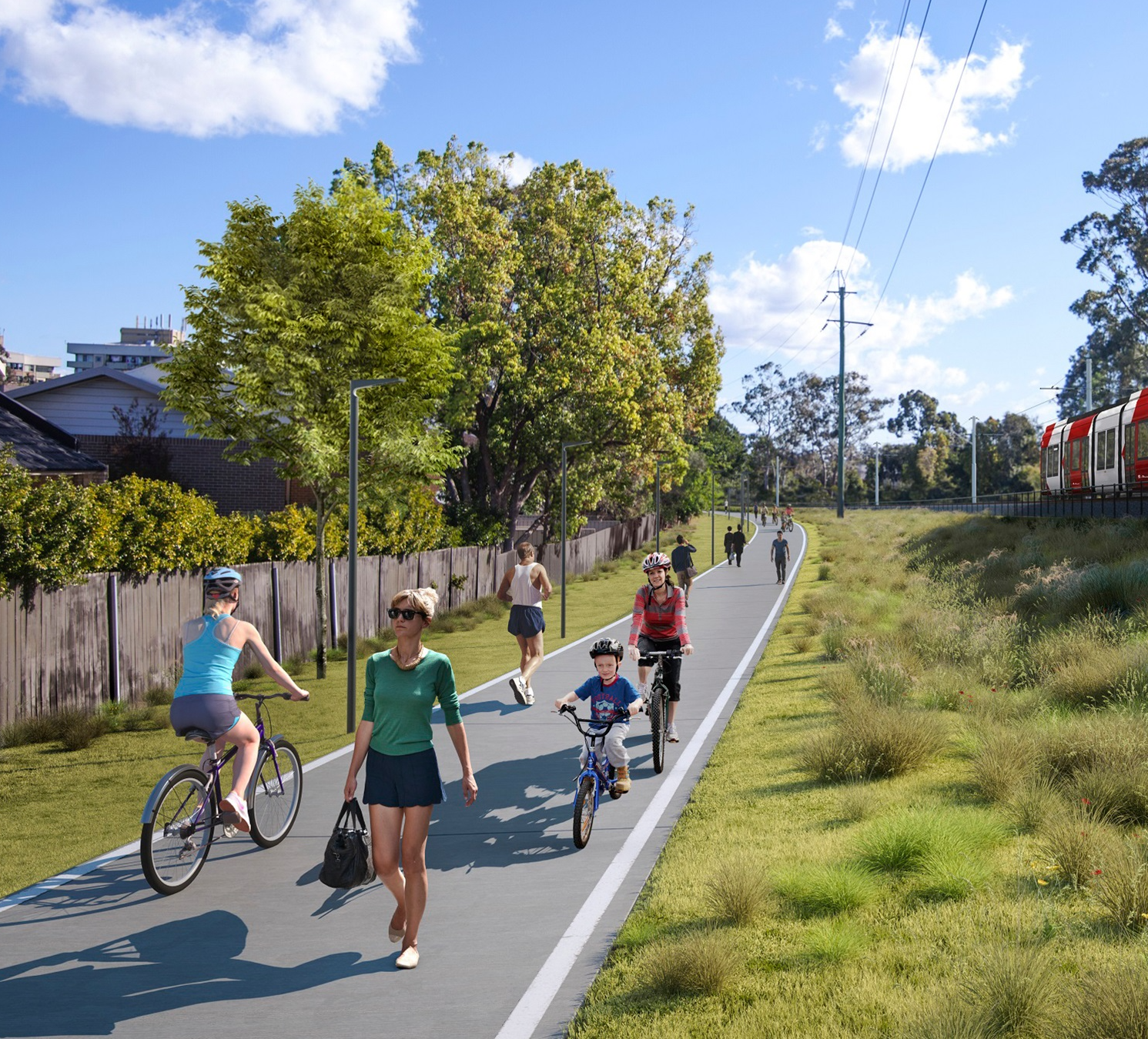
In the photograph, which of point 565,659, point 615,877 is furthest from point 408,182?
point 615,877

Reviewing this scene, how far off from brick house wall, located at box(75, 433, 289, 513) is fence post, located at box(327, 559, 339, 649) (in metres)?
11.0

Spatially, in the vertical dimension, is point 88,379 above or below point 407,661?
above

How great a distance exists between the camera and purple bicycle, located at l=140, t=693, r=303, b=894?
6734 mm

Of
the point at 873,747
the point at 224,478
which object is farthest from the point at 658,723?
the point at 224,478

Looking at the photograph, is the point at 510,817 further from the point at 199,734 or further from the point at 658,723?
the point at 199,734

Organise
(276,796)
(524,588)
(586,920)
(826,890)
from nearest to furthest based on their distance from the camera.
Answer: (586,920) → (826,890) → (276,796) → (524,588)

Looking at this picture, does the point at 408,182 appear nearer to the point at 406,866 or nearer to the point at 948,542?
the point at 948,542

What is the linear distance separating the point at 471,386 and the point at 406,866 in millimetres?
27698

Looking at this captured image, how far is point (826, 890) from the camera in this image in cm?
651

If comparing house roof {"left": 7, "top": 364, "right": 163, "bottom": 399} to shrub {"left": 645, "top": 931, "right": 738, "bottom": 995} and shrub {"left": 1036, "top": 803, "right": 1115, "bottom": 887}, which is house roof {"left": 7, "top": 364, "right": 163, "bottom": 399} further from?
shrub {"left": 645, "top": 931, "right": 738, "bottom": 995}

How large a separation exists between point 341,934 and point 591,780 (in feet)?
7.42

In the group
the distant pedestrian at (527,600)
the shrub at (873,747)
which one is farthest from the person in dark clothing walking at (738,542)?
the shrub at (873,747)

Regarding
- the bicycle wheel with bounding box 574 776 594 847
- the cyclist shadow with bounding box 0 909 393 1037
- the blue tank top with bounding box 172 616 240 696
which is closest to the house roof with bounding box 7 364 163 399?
the blue tank top with bounding box 172 616 240 696

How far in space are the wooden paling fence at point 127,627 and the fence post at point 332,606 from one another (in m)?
0.02
